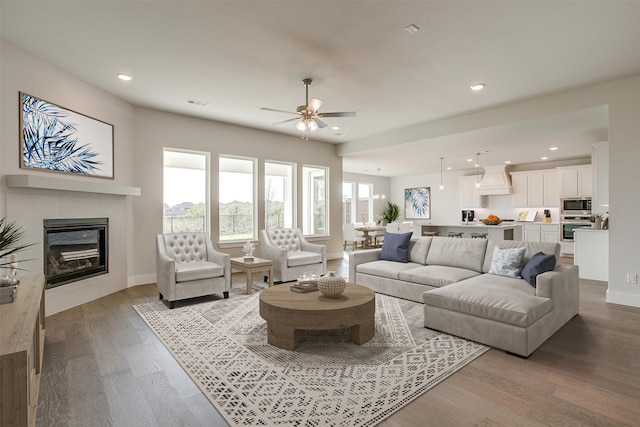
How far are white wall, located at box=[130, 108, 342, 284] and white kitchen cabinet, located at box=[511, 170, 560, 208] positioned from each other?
6.37m

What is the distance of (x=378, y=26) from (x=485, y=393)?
302cm

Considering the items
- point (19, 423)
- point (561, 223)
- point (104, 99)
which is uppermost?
point (104, 99)

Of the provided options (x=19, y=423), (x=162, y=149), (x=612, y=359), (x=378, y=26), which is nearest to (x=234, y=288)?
(x=162, y=149)

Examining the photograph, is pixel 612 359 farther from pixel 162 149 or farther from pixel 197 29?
pixel 162 149

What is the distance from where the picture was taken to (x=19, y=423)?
1408mm

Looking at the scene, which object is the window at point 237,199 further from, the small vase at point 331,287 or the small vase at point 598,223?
the small vase at point 598,223

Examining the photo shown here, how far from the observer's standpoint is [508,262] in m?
3.69

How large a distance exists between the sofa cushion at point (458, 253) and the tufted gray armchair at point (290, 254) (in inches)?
73.4

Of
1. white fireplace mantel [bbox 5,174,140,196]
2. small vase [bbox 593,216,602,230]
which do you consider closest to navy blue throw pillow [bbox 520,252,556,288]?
small vase [bbox 593,216,602,230]

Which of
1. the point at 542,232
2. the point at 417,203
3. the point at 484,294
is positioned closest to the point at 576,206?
the point at 542,232

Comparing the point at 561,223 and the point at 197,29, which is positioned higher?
the point at 197,29

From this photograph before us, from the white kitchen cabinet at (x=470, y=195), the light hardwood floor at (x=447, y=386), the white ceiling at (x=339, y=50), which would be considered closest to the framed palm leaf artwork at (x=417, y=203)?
the white kitchen cabinet at (x=470, y=195)

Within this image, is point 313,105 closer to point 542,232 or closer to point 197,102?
point 197,102

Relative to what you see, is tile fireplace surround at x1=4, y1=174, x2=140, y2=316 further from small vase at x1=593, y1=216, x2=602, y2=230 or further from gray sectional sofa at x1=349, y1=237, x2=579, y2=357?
small vase at x1=593, y1=216, x2=602, y2=230
